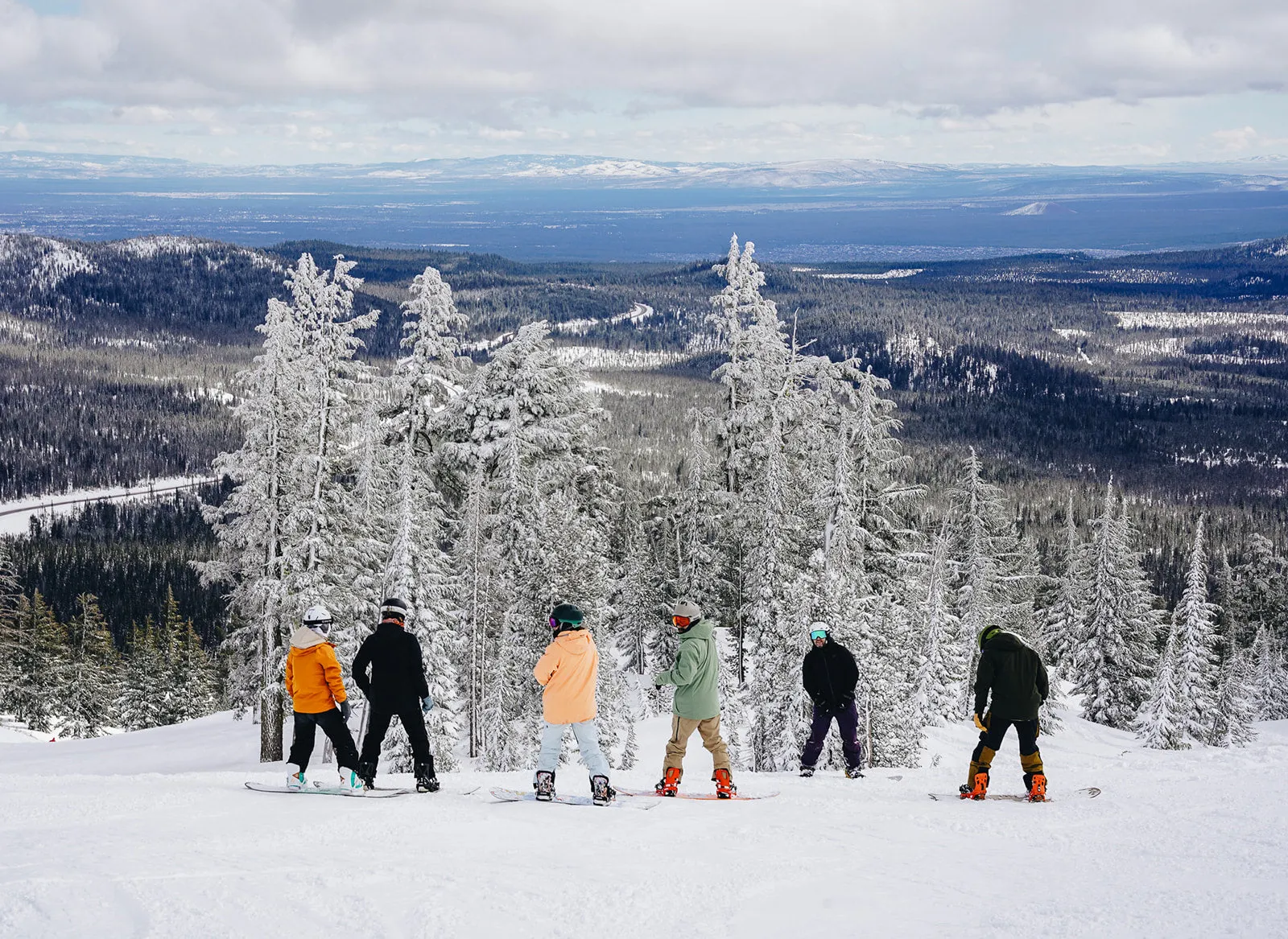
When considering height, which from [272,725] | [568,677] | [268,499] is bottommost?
[272,725]

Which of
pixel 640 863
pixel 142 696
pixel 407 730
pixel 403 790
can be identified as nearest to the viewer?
pixel 640 863

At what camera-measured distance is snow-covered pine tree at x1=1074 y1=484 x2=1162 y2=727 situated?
44.4 metres

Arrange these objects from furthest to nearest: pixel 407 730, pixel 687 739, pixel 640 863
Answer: pixel 687 739, pixel 407 730, pixel 640 863

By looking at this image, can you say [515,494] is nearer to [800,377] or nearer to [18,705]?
[800,377]

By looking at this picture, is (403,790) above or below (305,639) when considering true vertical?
below

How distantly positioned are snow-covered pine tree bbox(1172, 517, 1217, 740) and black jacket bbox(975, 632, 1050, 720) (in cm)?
3110

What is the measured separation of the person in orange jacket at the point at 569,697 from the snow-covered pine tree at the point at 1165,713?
33841 mm

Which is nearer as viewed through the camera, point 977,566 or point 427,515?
point 427,515

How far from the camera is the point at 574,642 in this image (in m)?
10.1

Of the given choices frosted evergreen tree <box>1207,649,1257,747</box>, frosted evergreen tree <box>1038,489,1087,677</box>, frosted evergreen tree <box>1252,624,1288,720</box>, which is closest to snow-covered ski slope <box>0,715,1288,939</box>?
frosted evergreen tree <box>1207,649,1257,747</box>

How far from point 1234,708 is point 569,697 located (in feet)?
147

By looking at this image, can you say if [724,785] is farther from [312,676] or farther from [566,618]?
[312,676]

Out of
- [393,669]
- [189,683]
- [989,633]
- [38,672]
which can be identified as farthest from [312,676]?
[38,672]

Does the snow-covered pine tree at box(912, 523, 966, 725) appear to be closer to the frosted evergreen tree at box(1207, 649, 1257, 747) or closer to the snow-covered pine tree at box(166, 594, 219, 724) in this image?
the frosted evergreen tree at box(1207, 649, 1257, 747)
